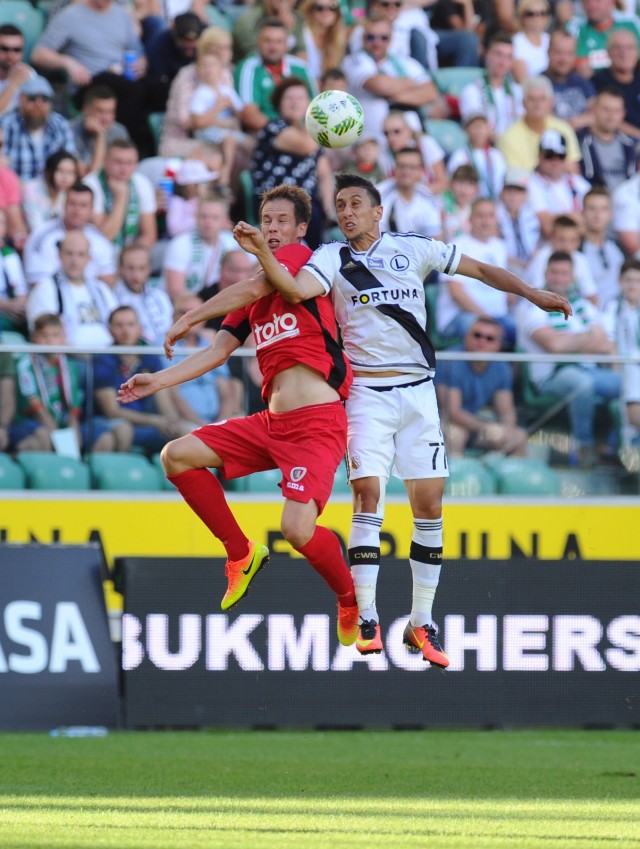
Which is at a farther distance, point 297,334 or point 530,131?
point 530,131

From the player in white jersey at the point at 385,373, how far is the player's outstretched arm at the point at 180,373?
0.64m

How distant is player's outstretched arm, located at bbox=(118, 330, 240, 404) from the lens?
24.6 ft

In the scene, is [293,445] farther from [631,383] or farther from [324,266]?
[631,383]

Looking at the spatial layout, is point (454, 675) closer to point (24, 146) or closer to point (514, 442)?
point (514, 442)

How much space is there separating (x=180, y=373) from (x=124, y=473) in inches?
153

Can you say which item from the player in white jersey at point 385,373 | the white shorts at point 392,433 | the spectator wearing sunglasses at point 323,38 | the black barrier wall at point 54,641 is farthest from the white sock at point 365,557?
the spectator wearing sunglasses at point 323,38

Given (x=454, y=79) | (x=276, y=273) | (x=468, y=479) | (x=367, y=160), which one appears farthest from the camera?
(x=454, y=79)

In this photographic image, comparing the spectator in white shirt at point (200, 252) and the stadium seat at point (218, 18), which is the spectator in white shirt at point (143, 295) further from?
the stadium seat at point (218, 18)

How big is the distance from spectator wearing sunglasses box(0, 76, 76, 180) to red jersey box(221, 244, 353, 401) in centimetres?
580

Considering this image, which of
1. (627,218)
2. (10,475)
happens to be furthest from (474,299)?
(10,475)

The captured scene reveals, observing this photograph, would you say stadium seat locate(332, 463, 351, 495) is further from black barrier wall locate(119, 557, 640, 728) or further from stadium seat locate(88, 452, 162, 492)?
stadium seat locate(88, 452, 162, 492)

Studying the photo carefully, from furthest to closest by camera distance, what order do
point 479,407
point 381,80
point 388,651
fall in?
point 381,80, point 479,407, point 388,651

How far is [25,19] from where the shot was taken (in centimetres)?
1412

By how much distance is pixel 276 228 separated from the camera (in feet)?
25.6
